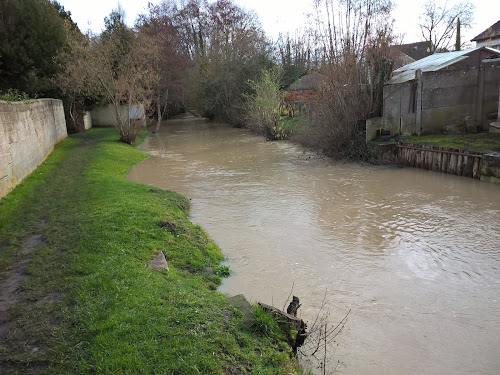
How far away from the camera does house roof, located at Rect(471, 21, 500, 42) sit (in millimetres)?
35172

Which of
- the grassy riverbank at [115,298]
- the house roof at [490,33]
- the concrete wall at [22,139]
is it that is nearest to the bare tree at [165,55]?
the concrete wall at [22,139]

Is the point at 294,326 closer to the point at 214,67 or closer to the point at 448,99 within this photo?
the point at 448,99

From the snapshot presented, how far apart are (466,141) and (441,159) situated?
1.21m

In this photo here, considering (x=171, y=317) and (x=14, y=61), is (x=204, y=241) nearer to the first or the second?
(x=171, y=317)

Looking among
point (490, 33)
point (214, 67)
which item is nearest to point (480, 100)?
point (214, 67)

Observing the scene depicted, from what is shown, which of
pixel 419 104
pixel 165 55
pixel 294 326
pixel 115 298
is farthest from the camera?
pixel 165 55

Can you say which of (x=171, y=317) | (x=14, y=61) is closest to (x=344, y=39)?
(x=171, y=317)

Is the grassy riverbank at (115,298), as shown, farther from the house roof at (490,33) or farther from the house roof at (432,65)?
the house roof at (490,33)

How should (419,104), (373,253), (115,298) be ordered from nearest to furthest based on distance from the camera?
1. (115,298)
2. (373,253)
3. (419,104)

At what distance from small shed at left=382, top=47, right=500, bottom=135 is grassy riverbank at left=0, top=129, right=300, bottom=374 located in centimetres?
993

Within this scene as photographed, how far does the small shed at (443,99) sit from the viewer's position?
46.3ft

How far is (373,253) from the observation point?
7.26 metres

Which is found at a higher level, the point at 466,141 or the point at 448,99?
the point at 448,99

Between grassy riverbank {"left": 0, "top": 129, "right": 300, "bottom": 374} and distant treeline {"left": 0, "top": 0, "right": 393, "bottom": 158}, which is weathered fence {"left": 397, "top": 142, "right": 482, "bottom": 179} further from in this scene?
grassy riverbank {"left": 0, "top": 129, "right": 300, "bottom": 374}
